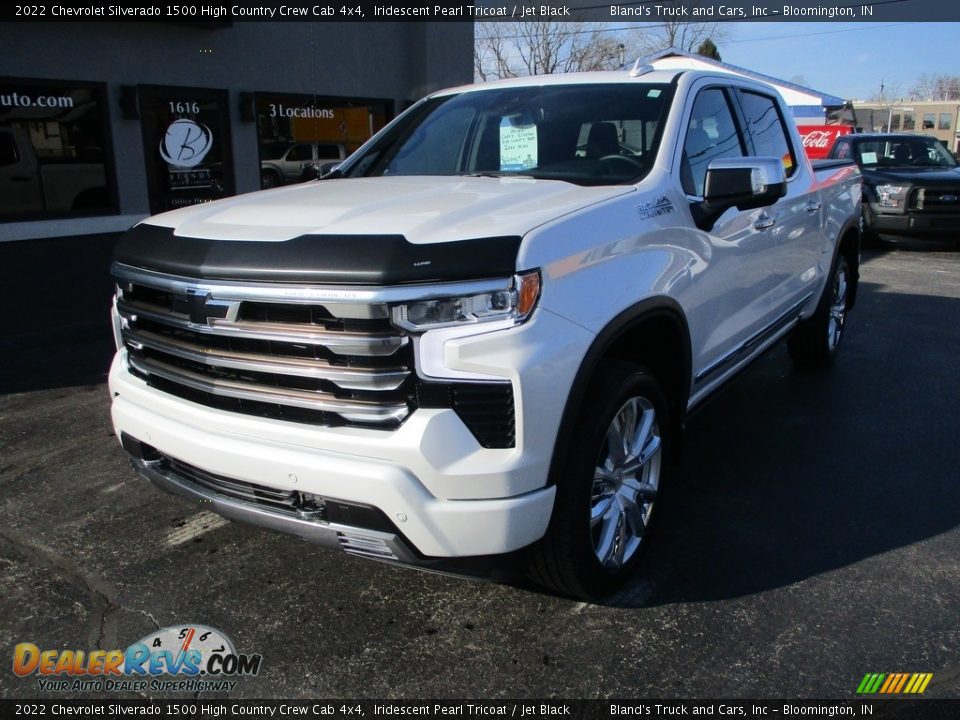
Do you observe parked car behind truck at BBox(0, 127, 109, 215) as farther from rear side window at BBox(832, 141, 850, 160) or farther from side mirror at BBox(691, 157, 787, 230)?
rear side window at BBox(832, 141, 850, 160)

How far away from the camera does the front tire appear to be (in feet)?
8.39

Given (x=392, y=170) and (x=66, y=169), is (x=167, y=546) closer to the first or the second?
(x=392, y=170)

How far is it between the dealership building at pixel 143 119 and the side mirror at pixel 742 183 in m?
5.97

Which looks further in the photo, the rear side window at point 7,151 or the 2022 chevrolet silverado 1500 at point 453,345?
the rear side window at point 7,151

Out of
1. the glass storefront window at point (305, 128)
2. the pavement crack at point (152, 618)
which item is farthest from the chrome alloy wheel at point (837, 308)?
the glass storefront window at point (305, 128)

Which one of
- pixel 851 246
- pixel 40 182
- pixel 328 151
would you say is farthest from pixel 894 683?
pixel 328 151

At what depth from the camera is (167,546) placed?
339 cm

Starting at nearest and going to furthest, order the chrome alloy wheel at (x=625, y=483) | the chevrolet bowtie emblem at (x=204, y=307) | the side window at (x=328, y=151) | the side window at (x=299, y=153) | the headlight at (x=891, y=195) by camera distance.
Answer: the chevrolet bowtie emblem at (x=204, y=307) → the chrome alloy wheel at (x=625, y=483) → the side window at (x=299, y=153) → the side window at (x=328, y=151) → the headlight at (x=891, y=195)

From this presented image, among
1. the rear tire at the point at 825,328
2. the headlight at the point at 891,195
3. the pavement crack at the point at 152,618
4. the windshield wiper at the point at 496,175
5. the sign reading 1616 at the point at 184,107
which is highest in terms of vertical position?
the sign reading 1616 at the point at 184,107

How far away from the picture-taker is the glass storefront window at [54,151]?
28.3 ft

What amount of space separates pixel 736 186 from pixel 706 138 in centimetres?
59

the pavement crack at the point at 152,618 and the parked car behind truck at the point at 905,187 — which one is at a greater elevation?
the parked car behind truck at the point at 905,187

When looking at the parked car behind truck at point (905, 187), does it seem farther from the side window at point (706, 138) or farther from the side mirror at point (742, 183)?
the side mirror at point (742, 183)

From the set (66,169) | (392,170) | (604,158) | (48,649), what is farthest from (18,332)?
(604,158)
